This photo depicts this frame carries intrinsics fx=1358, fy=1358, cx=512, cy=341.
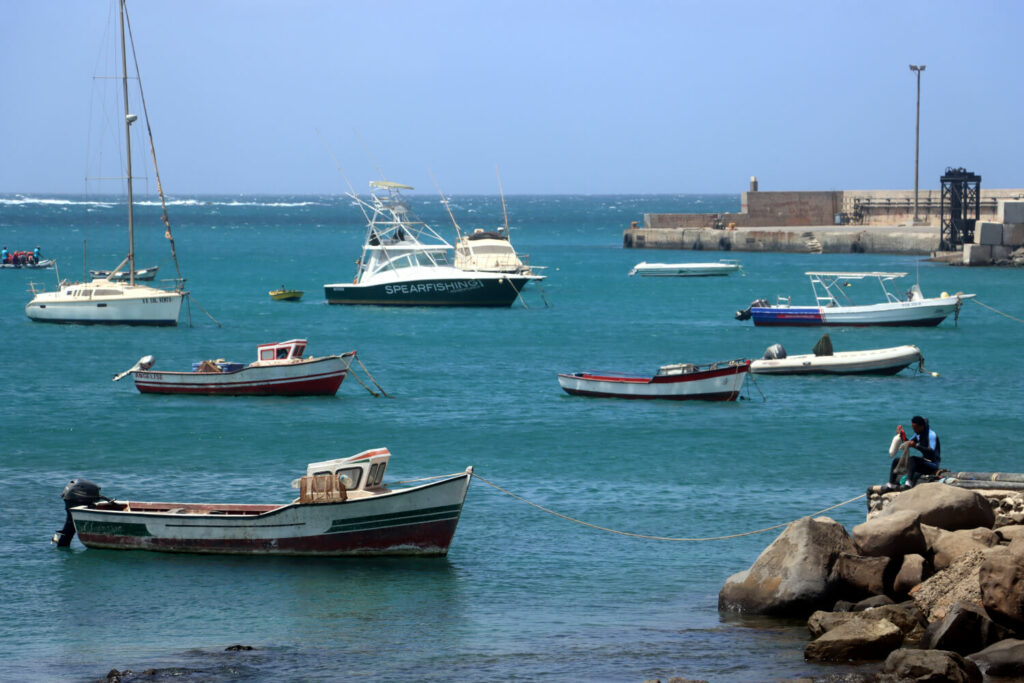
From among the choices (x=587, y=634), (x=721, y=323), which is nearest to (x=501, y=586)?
(x=587, y=634)

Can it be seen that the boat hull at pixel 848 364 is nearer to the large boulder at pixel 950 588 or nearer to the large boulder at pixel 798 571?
the large boulder at pixel 798 571

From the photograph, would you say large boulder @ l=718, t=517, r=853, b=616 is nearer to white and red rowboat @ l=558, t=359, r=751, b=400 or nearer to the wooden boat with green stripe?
the wooden boat with green stripe

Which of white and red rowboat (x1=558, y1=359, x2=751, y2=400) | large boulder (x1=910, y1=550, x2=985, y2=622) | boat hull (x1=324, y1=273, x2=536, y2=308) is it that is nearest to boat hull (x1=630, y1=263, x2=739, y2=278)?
boat hull (x1=324, y1=273, x2=536, y2=308)

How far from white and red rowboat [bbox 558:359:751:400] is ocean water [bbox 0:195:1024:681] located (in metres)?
0.45

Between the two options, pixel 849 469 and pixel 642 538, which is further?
pixel 849 469

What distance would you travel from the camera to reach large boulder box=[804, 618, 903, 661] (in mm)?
14953

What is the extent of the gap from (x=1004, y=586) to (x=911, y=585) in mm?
1711

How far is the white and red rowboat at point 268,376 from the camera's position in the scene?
119 ft

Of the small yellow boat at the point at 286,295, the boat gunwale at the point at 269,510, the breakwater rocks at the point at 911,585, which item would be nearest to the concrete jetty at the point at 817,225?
the small yellow boat at the point at 286,295

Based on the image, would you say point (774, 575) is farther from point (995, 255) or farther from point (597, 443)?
point (995, 255)

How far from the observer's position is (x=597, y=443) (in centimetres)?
3077

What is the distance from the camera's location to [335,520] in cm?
1998

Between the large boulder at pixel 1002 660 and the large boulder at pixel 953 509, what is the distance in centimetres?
303

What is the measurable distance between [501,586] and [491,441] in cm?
1194
